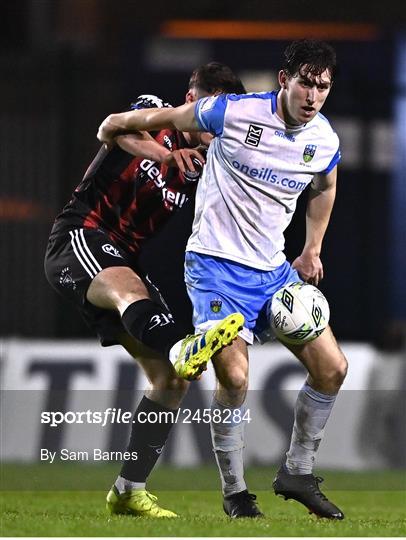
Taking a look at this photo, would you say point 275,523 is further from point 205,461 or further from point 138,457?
point 205,461

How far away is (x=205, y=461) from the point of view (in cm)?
987

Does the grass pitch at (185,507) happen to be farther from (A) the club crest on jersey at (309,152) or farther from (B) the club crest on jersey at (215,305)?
(A) the club crest on jersey at (309,152)

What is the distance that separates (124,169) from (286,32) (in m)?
6.31

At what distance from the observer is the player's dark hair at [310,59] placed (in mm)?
5910

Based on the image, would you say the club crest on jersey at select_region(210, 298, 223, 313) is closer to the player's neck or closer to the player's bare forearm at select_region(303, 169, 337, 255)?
the player's bare forearm at select_region(303, 169, 337, 255)

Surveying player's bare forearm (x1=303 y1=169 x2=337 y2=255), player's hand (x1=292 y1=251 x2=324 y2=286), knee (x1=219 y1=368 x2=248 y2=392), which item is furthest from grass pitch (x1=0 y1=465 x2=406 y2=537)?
player's bare forearm (x1=303 y1=169 x2=337 y2=255)

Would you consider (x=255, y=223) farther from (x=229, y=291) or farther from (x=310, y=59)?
(x=310, y=59)

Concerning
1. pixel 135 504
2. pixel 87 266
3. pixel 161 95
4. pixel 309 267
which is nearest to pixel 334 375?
pixel 309 267

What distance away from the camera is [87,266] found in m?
6.34

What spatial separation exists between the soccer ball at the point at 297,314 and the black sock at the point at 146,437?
741 mm

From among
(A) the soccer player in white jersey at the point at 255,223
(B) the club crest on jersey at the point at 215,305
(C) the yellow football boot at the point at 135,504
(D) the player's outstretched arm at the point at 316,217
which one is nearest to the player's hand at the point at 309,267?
(D) the player's outstretched arm at the point at 316,217

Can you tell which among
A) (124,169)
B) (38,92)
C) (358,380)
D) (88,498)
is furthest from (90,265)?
(38,92)

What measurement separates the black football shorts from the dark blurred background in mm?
4846

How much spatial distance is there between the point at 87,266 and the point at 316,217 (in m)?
1.06
